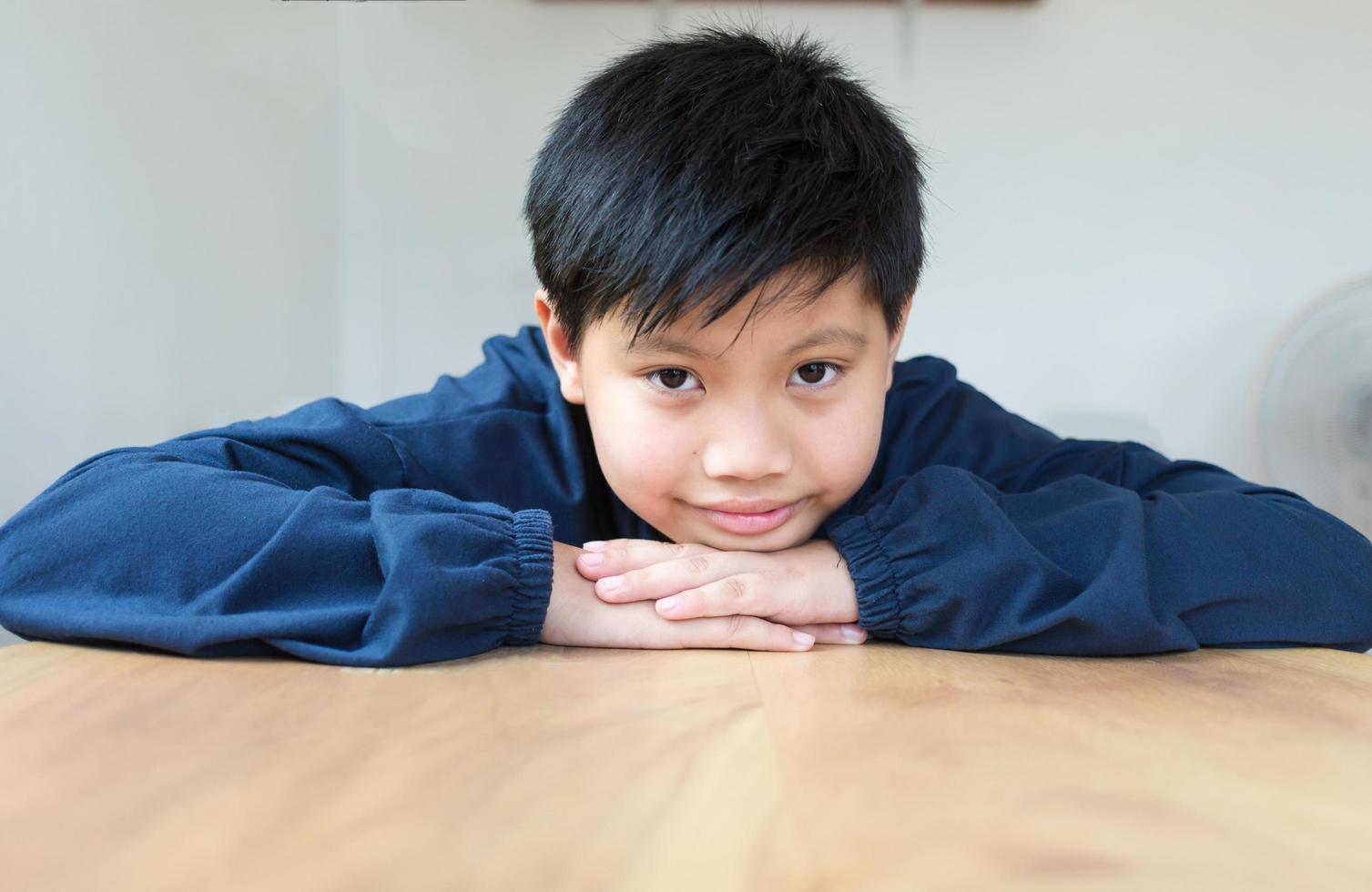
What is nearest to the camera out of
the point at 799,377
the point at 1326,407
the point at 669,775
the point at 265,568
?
the point at 669,775

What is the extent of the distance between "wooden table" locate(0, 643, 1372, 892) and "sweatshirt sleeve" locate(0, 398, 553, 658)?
1.0 inches

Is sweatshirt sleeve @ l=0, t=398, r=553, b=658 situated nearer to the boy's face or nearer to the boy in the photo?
the boy

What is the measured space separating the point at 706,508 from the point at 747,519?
1.4 inches

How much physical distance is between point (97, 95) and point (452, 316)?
1143 mm

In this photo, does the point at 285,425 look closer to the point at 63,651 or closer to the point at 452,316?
the point at 63,651

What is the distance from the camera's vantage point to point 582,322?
1.00 meters

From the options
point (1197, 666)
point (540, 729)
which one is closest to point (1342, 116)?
point (1197, 666)

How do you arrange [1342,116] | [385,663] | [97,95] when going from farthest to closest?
1. [1342,116]
2. [97,95]
3. [385,663]

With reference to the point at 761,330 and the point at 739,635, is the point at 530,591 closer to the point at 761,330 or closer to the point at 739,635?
the point at 739,635

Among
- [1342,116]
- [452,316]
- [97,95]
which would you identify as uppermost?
[1342,116]

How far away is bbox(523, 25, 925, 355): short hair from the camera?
0.89m

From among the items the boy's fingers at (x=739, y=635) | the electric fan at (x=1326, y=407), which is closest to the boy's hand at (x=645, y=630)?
the boy's fingers at (x=739, y=635)

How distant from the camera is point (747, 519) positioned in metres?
0.98

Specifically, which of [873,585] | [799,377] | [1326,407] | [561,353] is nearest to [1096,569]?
[873,585]
